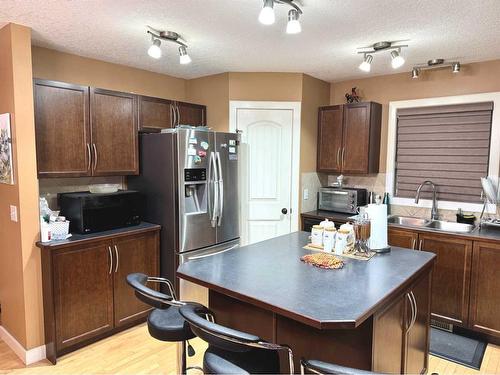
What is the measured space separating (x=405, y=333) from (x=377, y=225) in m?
0.67

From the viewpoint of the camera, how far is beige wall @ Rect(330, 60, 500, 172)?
340 cm

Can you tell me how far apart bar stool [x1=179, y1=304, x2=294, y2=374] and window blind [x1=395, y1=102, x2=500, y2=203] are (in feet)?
9.66

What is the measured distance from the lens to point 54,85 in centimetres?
281

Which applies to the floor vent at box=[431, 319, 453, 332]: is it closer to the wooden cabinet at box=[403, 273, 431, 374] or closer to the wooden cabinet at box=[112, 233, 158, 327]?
the wooden cabinet at box=[403, 273, 431, 374]

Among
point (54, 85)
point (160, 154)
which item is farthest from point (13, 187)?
point (160, 154)

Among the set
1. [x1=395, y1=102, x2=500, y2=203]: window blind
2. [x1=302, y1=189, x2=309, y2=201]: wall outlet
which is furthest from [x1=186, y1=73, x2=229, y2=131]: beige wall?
[x1=395, y1=102, x2=500, y2=203]: window blind

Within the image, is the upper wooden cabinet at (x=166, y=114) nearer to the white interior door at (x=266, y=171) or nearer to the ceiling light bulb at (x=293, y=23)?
the white interior door at (x=266, y=171)

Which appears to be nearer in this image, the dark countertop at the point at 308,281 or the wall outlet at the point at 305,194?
the dark countertop at the point at 308,281

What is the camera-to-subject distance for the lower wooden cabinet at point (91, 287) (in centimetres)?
266

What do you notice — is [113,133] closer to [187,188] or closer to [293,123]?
[187,188]

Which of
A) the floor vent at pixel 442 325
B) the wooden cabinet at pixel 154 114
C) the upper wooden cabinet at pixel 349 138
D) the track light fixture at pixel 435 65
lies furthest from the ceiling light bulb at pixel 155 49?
the floor vent at pixel 442 325

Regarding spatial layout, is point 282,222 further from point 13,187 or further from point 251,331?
point 13,187

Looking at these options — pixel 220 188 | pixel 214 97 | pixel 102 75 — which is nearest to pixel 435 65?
pixel 214 97

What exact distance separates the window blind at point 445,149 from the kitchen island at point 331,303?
174cm
